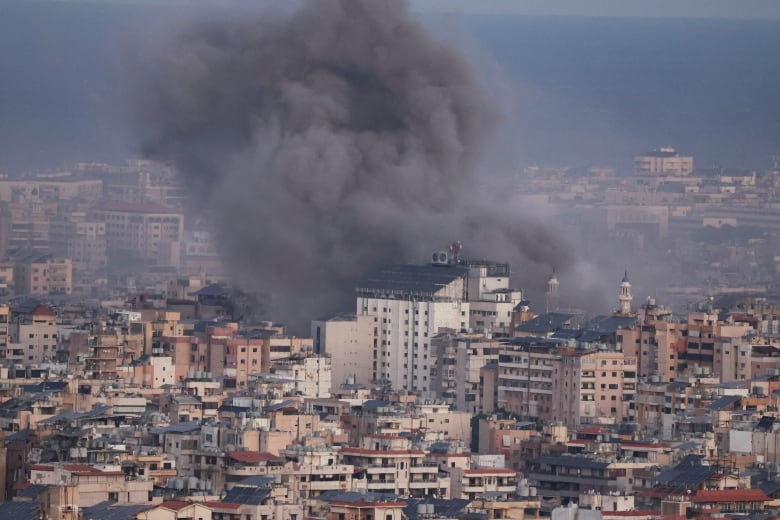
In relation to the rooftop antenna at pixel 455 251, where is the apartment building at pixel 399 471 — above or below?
below

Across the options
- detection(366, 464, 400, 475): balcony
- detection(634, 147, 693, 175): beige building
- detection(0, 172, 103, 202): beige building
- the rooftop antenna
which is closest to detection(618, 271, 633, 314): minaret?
the rooftop antenna

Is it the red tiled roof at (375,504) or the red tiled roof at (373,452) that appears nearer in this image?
the red tiled roof at (375,504)

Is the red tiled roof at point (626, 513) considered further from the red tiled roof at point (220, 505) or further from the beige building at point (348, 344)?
the beige building at point (348, 344)

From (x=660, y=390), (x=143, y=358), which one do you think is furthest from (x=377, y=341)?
(x=660, y=390)

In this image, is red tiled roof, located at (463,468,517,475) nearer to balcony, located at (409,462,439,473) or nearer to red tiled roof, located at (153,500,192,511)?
balcony, located at (409,462,439,473)

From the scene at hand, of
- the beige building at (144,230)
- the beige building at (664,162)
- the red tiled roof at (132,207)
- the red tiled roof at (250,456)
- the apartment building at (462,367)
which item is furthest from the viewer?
the beige building at (664,162)

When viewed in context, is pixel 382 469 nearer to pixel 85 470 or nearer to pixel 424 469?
pixel 424 469

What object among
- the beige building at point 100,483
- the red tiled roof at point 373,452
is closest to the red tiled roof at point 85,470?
the beige building at point 100,483
